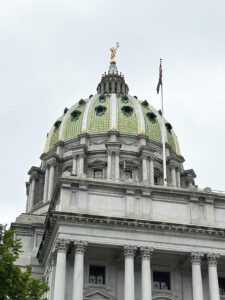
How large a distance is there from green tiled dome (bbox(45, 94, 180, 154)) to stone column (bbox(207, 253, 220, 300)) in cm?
3382

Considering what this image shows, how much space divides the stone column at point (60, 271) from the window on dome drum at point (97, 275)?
3509mm

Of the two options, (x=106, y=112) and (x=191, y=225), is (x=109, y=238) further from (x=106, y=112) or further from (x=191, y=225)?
(x=106, y=112)

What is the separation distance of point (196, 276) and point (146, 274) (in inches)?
156

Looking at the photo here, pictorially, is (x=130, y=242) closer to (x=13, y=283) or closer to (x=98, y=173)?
(x=13, y=283)

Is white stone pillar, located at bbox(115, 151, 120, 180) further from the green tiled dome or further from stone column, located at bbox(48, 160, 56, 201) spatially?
stone column, located at bbox(48, 160, 56, 201)

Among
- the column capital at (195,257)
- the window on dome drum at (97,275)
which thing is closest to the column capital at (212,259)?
the column capital at (195,257)

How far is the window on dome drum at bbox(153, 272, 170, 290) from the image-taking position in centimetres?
4361

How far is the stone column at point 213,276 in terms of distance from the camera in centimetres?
4125

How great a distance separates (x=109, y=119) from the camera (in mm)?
75938

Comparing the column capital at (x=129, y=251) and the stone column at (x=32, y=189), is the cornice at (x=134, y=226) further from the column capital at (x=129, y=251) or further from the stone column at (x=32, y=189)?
the stone column at (x=32, y=189)

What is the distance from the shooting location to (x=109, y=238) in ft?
136

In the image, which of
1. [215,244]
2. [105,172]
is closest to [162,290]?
[215,244]

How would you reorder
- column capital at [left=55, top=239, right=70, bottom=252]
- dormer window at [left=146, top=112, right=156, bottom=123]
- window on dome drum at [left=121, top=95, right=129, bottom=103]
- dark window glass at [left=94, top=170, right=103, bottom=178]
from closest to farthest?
column capital at [left=55, top=239, right=70, bottom=252] < dark window glass at [left=94, top=170, right=103, bottom=178] < dormer window at [left=146, top=112, right=156, bottom=123] < window on dome drum at [left=121, top=95, right=129, bottom=103]

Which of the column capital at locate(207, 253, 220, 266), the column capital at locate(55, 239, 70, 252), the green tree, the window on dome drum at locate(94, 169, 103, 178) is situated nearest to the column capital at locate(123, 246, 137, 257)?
the column capital at locate(55, 239, 70, 252)
